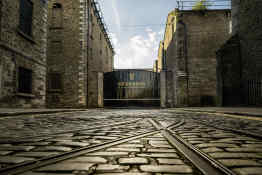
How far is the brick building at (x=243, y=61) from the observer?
1178 cm

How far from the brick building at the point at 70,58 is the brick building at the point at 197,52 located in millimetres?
7508

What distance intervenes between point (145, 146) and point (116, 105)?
15957 millimetres

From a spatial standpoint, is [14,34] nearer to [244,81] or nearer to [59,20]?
[59,20]

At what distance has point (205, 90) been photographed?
17.2m

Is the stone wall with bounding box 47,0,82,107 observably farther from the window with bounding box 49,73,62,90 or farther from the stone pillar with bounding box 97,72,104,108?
the stone pillar with bounding box 97,72,104,108

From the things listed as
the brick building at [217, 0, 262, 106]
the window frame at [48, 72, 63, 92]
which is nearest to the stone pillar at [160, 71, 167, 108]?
the brick building at [217, 0, 262, 106]

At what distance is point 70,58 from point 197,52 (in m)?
11.8

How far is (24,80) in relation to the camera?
33.6 ft

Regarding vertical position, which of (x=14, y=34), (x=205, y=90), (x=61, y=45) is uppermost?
(x=61, y=45)

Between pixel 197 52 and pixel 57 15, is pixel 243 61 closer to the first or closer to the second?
pixel 197 52

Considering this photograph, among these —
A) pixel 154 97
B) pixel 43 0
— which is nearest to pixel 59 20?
pixel 43 0

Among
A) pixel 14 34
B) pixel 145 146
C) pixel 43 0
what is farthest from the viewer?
pixel 43 0

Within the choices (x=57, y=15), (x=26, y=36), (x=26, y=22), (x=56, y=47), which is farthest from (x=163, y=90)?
(x=57, y=15)

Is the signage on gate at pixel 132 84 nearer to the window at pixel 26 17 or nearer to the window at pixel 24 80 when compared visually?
the window at pixel 24 80
